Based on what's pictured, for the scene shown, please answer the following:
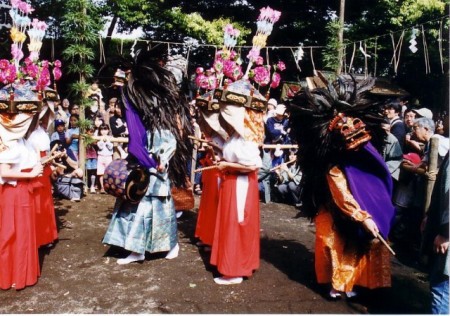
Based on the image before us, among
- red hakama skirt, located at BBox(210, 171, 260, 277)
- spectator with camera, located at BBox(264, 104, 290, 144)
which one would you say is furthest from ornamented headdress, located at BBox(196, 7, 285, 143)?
spectator with camera, located at BBox(264, 104, 290, 144)

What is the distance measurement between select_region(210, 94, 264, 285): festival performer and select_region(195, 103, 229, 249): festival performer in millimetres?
857

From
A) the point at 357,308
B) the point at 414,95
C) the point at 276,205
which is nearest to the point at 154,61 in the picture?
the point at 357,308

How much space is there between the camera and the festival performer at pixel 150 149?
4953 millimetres

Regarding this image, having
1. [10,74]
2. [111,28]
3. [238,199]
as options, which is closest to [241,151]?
[238,199]

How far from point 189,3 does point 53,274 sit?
13228mm

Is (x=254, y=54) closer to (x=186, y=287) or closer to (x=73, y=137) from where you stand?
(x=186, y=287)

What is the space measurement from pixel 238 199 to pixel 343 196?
1.18 meters

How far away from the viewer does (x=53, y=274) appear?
495 cm

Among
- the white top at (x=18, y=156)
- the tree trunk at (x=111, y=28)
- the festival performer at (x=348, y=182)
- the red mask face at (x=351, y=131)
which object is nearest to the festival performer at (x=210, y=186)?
the festival performer at (x=348, y=182)

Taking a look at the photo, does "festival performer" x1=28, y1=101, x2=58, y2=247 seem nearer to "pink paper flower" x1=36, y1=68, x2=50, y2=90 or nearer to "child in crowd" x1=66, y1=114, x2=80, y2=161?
"pink paper flower" x1=36, y1=68, x2=50, y2=90

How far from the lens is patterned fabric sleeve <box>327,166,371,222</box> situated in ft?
12.8

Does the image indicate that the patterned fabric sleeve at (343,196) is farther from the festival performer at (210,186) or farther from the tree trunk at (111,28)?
the tree trunk at (111,28)

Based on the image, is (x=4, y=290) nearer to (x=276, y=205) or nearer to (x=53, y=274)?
(x=53, y=274)

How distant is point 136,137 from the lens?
4895 mm
